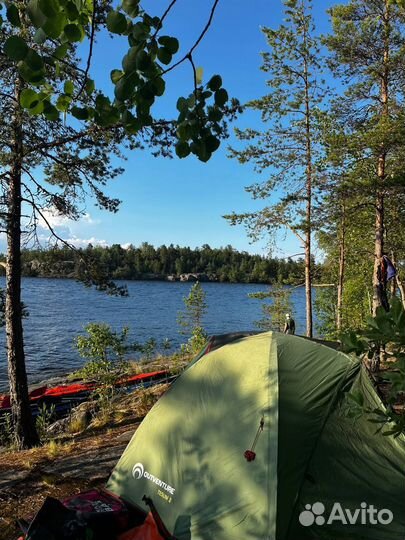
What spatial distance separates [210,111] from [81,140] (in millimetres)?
6952

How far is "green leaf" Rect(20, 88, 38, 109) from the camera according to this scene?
114cm

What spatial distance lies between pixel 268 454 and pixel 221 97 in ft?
10.6

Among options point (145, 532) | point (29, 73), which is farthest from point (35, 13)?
point (145, 532)

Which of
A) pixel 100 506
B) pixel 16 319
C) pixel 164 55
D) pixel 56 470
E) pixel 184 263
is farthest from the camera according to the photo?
pixel 184 263

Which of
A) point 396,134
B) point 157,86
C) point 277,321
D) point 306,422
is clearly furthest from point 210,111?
point 277,321

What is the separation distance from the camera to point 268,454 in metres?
3.72

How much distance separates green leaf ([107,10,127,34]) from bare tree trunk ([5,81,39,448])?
7067 millimetres

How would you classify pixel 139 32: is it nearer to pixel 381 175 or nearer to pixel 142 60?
pixel 142 60

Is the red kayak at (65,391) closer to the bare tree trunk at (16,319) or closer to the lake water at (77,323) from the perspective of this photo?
the lake water at (77,323)

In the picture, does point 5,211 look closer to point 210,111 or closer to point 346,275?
point 210,111

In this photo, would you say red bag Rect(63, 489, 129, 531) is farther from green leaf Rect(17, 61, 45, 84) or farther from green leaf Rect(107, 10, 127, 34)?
green leaf Rect(107, 10, 127, 34)

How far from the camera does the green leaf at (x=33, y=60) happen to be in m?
0.98

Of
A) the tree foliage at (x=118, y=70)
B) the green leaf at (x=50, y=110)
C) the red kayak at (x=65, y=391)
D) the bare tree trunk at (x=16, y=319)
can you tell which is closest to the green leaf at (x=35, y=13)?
the tree foliage at (x=118, y=70)

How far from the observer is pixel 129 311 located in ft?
132
